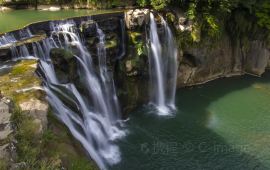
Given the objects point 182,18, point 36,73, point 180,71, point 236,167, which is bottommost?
point 236,167

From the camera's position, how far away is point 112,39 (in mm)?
15203

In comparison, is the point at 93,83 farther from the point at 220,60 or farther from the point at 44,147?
the point at 220,60

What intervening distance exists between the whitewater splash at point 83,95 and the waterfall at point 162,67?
2234mm

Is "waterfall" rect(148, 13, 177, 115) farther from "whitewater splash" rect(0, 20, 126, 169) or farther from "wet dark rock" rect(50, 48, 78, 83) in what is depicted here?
"wet dark rock" rect(50, 48, 78, 83)

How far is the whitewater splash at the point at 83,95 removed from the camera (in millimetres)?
11573

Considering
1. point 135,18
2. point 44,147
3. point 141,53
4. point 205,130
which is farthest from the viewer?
point 135,18

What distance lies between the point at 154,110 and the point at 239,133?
A: 3.73 metres

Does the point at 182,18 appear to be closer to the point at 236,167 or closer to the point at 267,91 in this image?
the point at 267,91

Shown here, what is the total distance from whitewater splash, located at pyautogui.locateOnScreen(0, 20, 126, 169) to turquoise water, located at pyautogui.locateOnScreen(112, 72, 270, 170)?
2.25 ft

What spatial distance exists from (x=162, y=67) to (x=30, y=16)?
23.3ft

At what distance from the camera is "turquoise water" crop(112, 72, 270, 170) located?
1230 cm

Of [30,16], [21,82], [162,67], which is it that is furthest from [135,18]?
[21,82]

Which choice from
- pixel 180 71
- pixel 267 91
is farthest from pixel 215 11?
pixel 267 91

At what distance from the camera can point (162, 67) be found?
16.5 meters
